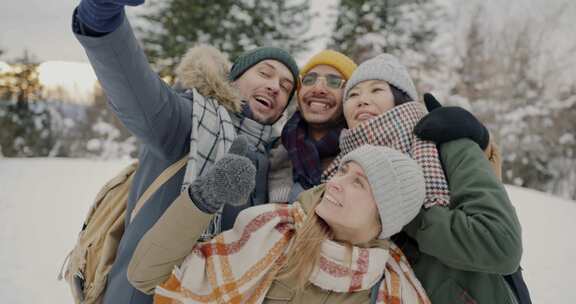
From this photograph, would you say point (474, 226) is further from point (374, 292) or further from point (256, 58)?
point (256, 58)

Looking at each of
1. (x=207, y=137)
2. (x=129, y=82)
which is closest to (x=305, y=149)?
(x=207, y=137)

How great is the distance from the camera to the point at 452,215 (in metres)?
1.37

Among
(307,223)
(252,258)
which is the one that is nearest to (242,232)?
(252,258)

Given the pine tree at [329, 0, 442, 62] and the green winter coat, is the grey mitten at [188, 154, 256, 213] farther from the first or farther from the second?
the pine tree at [329, 0, 442, 62]

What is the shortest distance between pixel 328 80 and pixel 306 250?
1142 millimetres

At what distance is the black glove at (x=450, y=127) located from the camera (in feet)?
5.11

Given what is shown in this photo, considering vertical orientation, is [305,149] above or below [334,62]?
below

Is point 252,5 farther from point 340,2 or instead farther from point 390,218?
point 390,218

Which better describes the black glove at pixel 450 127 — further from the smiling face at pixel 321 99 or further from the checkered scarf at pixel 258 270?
the smiling face at pixel 321 99

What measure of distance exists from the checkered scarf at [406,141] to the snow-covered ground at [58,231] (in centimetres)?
433

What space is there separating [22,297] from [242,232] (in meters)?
4.27

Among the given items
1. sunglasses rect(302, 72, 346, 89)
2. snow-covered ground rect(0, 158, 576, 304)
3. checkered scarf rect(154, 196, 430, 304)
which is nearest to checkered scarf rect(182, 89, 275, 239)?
checkered scarf rect(154, 196, 430, 304)

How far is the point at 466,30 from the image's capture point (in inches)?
717

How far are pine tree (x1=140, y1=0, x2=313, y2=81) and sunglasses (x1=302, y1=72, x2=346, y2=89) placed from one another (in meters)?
12.8
